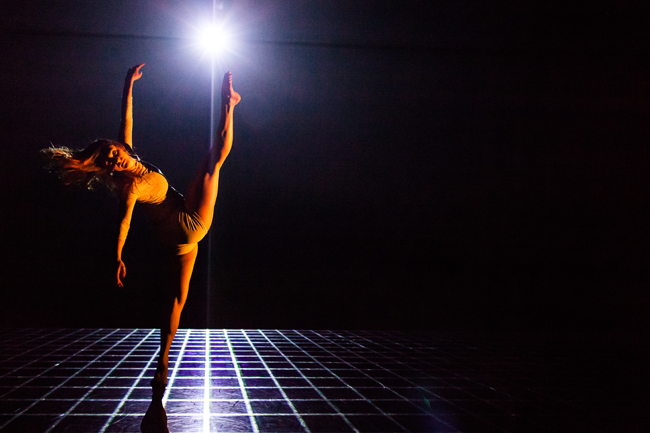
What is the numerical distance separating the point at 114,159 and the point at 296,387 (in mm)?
1642

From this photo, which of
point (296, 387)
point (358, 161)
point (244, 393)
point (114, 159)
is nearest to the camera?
point (114, 159)

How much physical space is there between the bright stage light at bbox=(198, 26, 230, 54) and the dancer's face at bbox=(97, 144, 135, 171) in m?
3.35

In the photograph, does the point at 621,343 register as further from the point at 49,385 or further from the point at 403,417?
the point at 49,385

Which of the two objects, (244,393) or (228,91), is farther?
(244,393)

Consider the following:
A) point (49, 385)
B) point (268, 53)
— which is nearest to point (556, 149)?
point (268, 53)

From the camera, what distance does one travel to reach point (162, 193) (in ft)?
6.84

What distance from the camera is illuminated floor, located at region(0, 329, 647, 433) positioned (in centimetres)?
→ 200

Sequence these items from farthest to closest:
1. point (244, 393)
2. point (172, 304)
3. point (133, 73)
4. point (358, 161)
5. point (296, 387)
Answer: point (358, 161) → point (296, 387) → point (244, 393) → point (133, 73) → point (172, 304)

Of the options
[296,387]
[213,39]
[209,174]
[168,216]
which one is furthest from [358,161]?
[168,216]

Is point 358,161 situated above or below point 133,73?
above

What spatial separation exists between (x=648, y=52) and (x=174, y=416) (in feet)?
21.9

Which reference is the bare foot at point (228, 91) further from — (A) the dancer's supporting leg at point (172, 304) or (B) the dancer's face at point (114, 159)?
(A) the dancer's supporting leg at point (172, 304)

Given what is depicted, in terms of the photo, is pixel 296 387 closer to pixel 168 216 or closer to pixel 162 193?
pixel 168 216

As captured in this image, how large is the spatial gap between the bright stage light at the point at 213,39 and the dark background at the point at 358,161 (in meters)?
0.13
